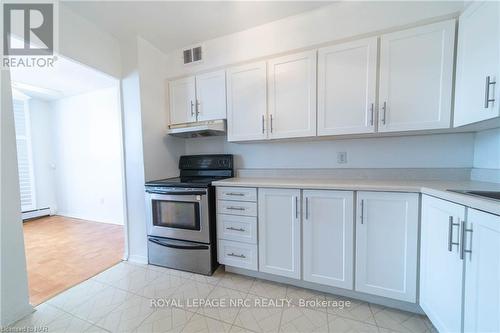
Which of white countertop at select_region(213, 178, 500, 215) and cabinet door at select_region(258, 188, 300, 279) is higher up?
white countertop at select_region(213, 178, 500, 215)

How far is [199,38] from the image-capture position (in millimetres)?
2258

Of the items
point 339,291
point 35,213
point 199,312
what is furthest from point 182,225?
point 35,213

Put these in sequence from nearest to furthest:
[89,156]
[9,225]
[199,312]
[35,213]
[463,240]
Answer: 1. [463,240]
2. [9,225]
3. [199,312]
4. [89,156]
5. [35,213]

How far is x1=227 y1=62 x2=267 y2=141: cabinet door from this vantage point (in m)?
2.10

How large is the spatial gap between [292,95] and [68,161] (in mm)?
4809

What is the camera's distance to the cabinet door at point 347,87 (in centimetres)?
173

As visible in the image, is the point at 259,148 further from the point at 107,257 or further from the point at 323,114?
the point at 107,257

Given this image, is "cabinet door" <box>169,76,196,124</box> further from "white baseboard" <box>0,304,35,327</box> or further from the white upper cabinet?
the white upper cabinet

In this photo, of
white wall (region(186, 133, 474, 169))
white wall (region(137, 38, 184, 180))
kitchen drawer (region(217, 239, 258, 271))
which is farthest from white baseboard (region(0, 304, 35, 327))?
white wall (region(186, 133, 474, 169))

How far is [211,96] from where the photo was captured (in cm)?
234

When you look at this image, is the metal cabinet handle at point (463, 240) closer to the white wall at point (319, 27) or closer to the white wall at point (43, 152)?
the white wall at point (319, 27)

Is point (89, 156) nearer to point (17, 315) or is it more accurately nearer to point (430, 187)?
point (17, 315)

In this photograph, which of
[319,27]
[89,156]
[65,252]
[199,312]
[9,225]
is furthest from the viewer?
[89,156]

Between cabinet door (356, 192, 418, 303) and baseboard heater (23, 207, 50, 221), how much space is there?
18.9 feet
